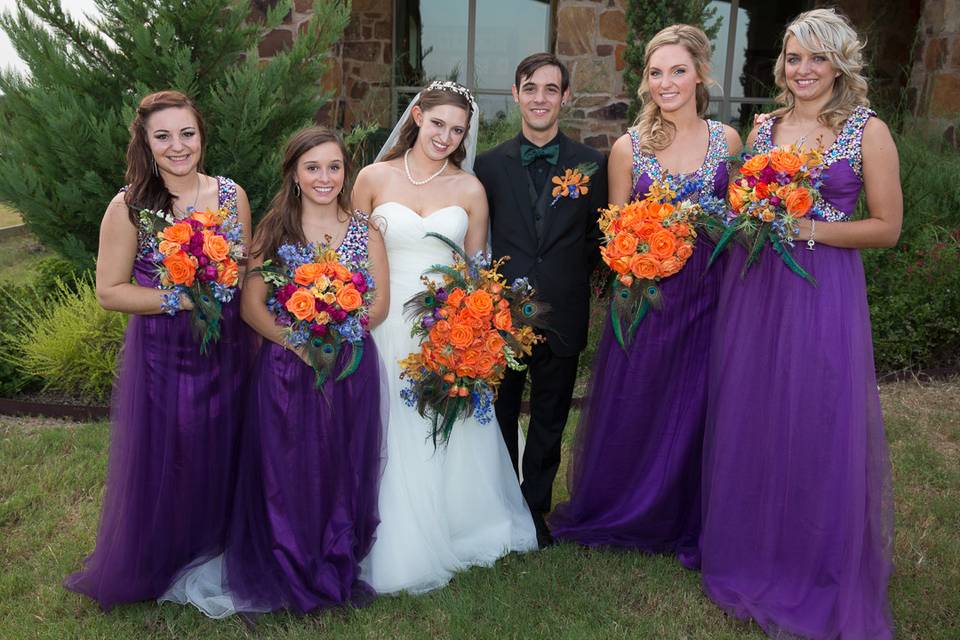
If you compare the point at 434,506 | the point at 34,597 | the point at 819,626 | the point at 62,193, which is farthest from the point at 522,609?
the point at 62,193

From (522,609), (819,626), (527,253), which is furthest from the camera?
(527,253)

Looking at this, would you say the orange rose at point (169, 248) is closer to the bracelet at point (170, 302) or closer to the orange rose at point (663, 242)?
the bracelet at point (170, 302)

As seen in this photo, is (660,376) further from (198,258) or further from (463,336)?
(198,258)

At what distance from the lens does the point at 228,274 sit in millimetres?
3262

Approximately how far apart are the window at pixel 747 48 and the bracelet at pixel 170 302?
9596mm

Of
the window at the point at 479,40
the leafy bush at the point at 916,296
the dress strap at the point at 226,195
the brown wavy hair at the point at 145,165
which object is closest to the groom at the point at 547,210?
the dress strap at the point at 226,195

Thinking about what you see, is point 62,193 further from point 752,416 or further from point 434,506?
point 752,416

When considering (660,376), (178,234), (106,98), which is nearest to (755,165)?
(660,376)

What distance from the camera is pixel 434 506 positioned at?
3898 millimetres

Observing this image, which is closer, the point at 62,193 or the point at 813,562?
the point at 813,562

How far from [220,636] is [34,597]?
1.03 metres

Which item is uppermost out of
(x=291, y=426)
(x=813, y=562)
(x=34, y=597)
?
(x=291, y=426)

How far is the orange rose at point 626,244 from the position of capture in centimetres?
355

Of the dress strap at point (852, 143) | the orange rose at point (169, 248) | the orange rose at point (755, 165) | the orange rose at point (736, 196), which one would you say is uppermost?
the dress strap at point (852, 143)
